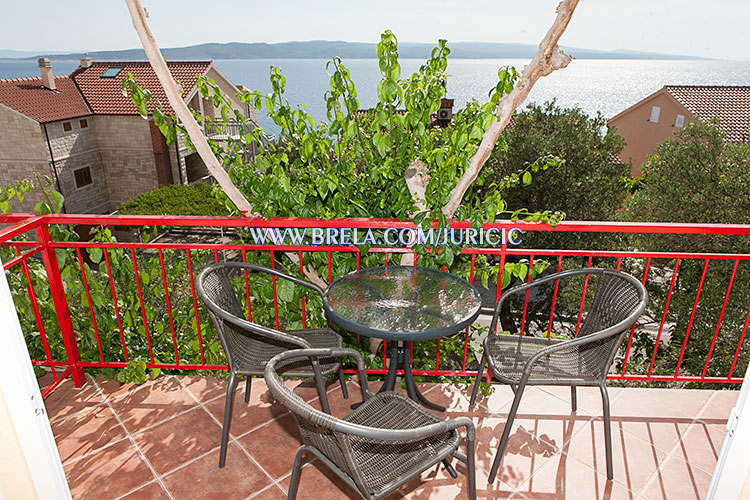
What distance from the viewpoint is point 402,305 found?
2.38 m

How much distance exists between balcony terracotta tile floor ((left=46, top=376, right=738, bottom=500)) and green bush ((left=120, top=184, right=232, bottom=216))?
16.7 meters

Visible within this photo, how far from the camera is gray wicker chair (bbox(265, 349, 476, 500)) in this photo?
1509 millimetres

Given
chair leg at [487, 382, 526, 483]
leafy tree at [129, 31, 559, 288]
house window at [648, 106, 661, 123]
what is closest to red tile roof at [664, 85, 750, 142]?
house window at [648, 106, 661, 123]

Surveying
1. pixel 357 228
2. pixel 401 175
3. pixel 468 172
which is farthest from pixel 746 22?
pixel 357 228

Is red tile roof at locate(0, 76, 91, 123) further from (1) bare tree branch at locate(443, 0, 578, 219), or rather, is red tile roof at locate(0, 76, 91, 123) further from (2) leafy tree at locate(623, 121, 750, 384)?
(1) bare tree branch at locate(443, 0, 578, 219)

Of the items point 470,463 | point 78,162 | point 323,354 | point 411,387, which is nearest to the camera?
point 470,463

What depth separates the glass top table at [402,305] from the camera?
2.17m

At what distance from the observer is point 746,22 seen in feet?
7.87

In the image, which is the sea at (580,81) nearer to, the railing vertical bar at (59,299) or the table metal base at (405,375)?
the railing vertical bar at (59,299)

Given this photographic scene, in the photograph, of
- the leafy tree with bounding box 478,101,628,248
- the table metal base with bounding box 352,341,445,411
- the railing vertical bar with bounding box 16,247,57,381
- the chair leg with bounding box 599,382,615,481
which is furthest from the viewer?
the leafy tree with bounding box 478,101,628,248

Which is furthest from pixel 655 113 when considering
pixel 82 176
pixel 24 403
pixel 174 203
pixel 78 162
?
pixel 82 176

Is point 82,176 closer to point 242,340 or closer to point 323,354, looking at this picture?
point 242,340

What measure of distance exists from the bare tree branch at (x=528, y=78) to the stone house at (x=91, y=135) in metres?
21.2

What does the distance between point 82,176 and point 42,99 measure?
415 cm
